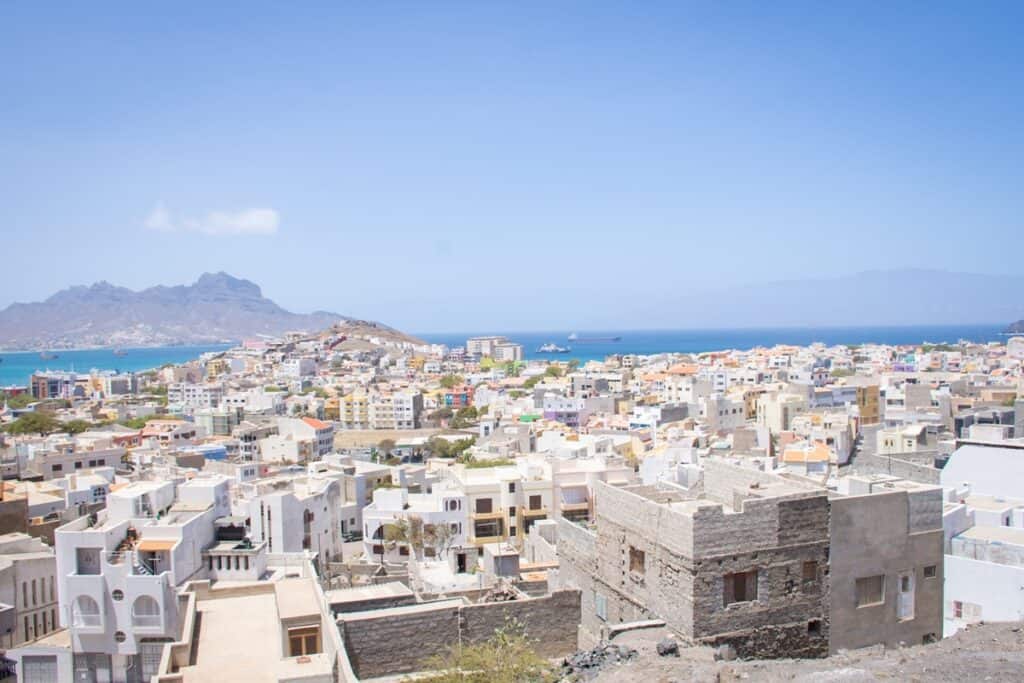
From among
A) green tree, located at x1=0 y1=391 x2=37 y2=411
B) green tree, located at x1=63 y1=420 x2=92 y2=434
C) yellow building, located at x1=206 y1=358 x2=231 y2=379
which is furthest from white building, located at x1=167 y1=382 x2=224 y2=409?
yellow building, located at x1=206 y1=358 x2=231 y2=379

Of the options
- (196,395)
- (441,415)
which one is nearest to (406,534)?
(441,415)

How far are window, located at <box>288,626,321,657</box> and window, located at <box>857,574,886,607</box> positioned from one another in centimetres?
800

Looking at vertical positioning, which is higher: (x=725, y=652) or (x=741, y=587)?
(x=741, y=587)

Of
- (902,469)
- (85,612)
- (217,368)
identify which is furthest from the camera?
(217,368)

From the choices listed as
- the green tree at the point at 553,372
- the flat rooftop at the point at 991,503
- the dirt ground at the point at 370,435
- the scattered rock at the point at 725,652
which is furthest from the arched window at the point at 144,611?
the green tree at the point at 553,372

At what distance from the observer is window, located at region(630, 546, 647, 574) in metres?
12.5

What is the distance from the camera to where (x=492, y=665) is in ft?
36.6

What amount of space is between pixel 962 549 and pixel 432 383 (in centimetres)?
9824

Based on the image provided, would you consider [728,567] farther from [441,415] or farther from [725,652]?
[441,415]

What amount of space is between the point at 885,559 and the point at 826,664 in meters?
3.01

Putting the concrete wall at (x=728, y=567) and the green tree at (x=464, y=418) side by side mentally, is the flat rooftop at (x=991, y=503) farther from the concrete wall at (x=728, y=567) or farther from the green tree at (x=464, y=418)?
the green tree at (x=464, y=418)

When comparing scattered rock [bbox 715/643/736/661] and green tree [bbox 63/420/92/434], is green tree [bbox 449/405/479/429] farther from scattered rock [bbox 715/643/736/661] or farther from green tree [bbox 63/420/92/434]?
scattered rock [bbox 715/643/736/661]

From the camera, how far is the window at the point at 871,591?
12.6 metres

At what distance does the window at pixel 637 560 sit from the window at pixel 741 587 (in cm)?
130
